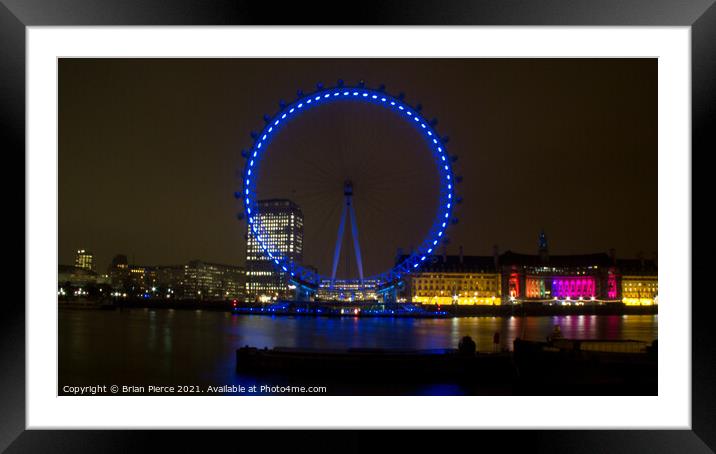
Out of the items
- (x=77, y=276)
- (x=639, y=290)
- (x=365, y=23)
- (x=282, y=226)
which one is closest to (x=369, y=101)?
(x=282, y=226)

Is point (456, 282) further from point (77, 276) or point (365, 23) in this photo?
point (365, 23)

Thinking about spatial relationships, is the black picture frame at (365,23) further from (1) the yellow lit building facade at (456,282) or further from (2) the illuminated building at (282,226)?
(1) the yellow lit building facade at (456,282)

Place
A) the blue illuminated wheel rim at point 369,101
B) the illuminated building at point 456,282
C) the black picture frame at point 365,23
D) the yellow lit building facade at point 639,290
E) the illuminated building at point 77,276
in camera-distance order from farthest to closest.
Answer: the yellow lit building facade at point 639,290 → the illuminated building at point 456,282 → the illuminated building at point 77,276 → the blue illuminated wheel rim at point 369,101 → the black picture frame at point 365,23

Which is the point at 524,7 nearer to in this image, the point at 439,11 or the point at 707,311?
the point at 439,11

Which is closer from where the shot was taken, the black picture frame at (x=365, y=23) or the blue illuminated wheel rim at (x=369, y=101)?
the black picture frame at (x=365, y=23)

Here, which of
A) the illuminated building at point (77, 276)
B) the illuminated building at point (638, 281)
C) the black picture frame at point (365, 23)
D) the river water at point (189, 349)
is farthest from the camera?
the illuminated building at point (638, 281)

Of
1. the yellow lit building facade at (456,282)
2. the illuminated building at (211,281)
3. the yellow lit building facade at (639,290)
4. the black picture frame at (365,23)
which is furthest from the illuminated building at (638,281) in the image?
the black picture frame at (365,23)

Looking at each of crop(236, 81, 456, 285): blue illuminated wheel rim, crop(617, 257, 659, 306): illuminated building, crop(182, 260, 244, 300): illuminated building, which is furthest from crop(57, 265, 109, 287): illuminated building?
crop(617, 257, 659, 306): illuminated building
